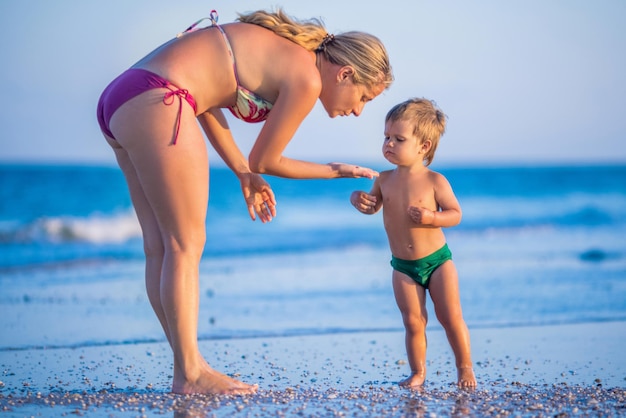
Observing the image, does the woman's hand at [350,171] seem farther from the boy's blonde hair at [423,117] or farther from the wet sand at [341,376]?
the wet sand at [341,376]

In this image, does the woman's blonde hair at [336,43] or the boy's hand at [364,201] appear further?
the boy's hand at [364,201]

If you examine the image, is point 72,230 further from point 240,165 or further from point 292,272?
point 240,165

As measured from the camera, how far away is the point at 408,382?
430cm

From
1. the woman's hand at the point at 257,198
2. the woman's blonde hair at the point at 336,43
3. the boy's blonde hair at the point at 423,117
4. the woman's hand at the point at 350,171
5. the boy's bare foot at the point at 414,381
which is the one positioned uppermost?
the woman's blonde hair at the point at 336,43

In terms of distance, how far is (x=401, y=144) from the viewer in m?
4.48

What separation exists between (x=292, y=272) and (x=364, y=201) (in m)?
5.29

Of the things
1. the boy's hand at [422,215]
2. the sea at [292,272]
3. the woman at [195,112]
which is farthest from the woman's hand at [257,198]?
the sea at [292,272]

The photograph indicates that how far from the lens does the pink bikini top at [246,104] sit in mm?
3836

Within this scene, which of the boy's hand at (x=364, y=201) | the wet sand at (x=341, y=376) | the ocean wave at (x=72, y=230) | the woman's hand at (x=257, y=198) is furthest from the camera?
the ocean wave at (x=72, y=230)

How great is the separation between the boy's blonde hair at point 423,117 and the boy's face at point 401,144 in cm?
3

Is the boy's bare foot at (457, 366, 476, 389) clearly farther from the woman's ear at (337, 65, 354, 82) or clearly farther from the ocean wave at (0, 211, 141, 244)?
the ocean wave at (0, 211, 141, 244)

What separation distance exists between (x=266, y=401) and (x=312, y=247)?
9814mm

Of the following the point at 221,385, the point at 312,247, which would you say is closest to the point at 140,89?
the point at 221,385

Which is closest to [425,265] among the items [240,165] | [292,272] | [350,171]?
[350,171]
